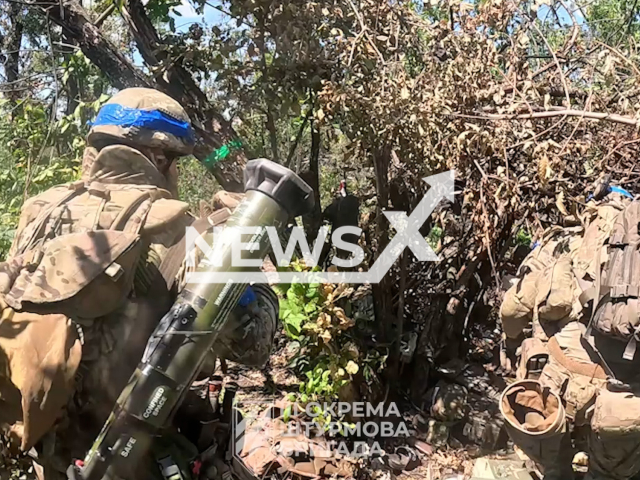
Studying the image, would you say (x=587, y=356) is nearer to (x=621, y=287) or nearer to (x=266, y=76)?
(x=621, y=287)

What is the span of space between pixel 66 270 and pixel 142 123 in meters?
0.56

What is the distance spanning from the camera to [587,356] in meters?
3.07

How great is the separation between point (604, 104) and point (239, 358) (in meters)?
2.98

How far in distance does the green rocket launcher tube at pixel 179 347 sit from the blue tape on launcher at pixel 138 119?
1.51 ft

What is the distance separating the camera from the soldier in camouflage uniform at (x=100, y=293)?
173 centimetres

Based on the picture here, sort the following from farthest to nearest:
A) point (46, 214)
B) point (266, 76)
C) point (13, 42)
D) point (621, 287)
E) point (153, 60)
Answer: point (13, 42) < point (153, 60) < point (266, 76) < point (621, 287) < point (46, 214)

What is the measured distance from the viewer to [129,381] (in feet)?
5.75

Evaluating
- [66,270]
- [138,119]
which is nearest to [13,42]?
[138,119]

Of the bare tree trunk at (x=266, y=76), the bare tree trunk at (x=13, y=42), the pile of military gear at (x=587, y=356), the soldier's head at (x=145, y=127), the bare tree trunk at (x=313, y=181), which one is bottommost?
the pile of military gear at (x=587, y=356)

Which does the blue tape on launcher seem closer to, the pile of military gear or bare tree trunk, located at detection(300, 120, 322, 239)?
the pile of military gear

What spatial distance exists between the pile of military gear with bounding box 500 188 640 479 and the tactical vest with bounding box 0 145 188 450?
6.20 ft

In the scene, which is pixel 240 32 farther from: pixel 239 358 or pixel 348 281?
pixel 239 358

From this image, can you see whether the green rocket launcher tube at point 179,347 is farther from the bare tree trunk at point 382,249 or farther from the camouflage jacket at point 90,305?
the bare tree trunk at point 382,249

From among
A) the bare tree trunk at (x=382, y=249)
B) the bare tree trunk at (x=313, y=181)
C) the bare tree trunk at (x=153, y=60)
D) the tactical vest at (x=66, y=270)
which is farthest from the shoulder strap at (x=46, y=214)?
the bare tree trunk at (x=313, y=181)
